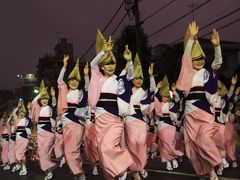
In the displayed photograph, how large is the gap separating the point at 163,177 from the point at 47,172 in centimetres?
295

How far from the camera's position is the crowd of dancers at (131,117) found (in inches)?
324

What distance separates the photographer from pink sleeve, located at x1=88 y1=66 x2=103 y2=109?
27.5ft

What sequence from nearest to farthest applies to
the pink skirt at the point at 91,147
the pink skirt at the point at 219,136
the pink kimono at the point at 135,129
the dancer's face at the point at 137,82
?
the pink kimono at the point at 135,129 → the pink skirt at the point at 219,136 → the dancer's face at the point at 137,82 → the pink skirt at the point at 91,147

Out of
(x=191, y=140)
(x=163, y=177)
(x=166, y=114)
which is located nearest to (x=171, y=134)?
(x=166, y=114)

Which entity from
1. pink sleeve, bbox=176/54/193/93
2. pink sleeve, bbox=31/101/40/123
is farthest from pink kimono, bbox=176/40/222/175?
pink sleeve, bbox=31/101/40/123

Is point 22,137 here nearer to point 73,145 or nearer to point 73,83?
point 73,83

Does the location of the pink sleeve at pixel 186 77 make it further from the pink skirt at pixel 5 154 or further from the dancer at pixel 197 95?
the pink skirt at pixel 5 154

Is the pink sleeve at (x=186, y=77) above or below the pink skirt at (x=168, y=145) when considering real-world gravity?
above

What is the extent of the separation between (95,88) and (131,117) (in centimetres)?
184

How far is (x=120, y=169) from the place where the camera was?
780 cm

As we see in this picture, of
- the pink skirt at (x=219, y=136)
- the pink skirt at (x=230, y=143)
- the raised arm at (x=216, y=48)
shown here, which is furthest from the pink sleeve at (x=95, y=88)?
the pink skirt at (x=230, y=143)

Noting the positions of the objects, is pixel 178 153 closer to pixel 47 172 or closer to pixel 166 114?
pixel 166 114

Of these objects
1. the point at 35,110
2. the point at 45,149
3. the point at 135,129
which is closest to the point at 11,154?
the point at 35,110

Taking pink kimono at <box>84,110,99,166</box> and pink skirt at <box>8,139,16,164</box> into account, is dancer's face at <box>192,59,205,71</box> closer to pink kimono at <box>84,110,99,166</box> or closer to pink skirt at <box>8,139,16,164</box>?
pink kimono at <box>84,110,99,166</box>
